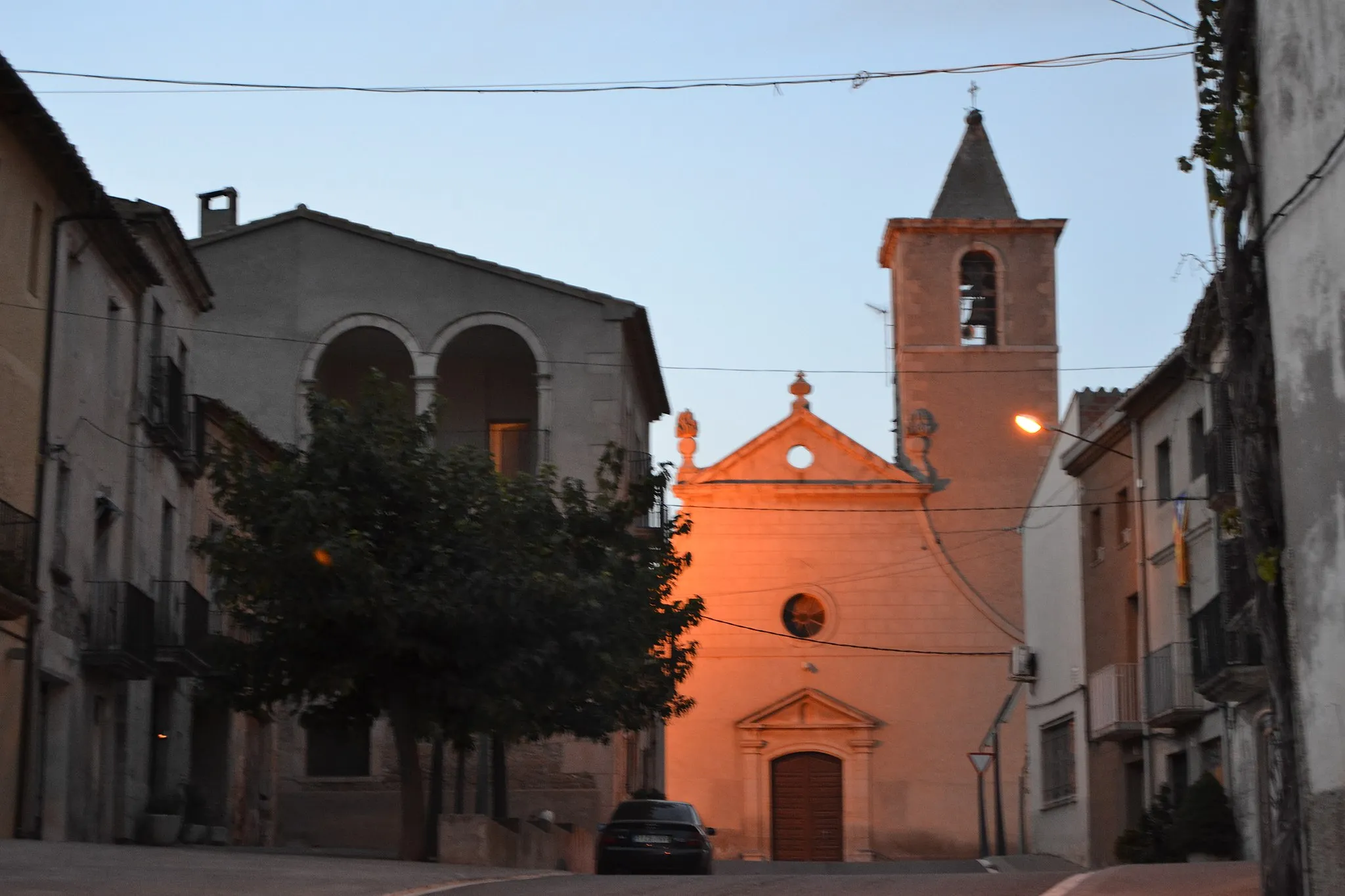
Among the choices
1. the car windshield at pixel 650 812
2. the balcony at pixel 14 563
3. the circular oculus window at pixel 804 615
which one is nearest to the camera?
the balcony at pixel 14 563

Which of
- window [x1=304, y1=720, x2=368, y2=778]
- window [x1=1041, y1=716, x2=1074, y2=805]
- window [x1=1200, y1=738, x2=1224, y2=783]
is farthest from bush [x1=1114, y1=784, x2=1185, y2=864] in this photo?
window [x1=304, y1=720, x2=368, y2=778]

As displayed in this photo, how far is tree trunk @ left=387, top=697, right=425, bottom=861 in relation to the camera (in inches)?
871

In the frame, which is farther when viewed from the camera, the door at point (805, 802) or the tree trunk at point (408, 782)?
the door at point (805, 802)

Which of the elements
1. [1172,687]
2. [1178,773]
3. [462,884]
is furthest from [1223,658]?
[462,884]

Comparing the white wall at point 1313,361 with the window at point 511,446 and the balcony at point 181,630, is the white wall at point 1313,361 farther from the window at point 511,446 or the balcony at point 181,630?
the window at point 511,446

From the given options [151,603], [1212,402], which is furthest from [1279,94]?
[151,603]

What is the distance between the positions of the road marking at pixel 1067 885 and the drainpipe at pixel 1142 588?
11122mm

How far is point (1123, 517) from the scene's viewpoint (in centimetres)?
3338

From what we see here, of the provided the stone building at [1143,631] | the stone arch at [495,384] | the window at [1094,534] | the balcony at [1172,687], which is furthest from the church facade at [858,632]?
the balcony at [1172,687]

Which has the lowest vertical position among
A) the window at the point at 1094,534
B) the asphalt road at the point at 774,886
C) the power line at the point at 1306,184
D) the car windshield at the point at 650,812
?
the asphalt road at the point at 774,886

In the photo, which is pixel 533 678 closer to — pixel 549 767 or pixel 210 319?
pixel 549 767

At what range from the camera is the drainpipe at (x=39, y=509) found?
70.5 ft

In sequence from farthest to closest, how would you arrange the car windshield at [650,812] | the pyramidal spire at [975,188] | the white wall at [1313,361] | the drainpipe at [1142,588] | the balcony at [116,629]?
the pyramidal spire at [975,188] → the drainpipe at [1142,588] → the car windshield at [650,812] → the balcony at [116,629] → the white wall at [1313,361]

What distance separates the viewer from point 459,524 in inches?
865
